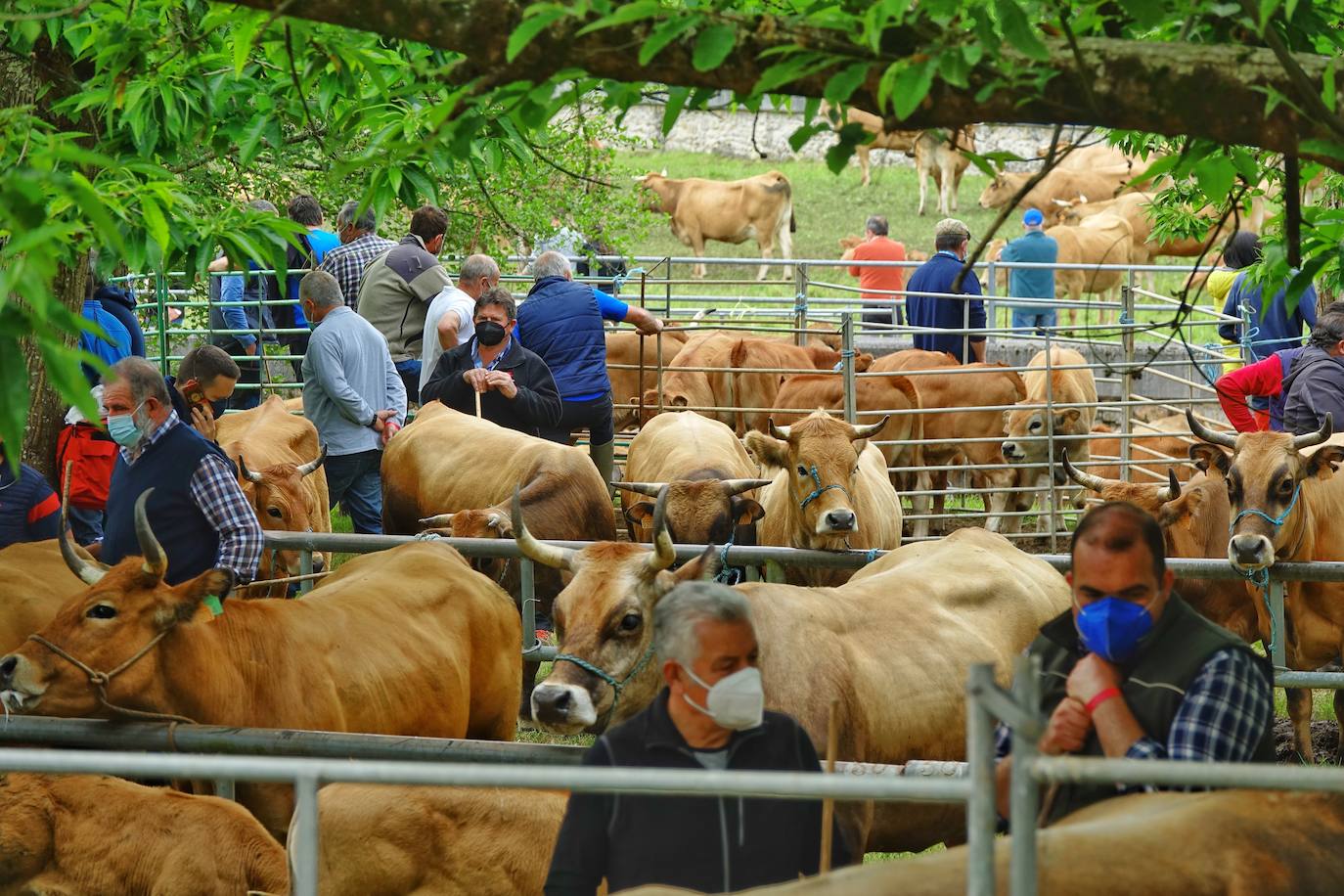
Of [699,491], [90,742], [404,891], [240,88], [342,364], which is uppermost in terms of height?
[240,88]

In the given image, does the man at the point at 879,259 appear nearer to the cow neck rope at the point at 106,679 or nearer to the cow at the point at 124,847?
the cow neck rope at the point at 106,679

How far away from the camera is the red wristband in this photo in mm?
3660

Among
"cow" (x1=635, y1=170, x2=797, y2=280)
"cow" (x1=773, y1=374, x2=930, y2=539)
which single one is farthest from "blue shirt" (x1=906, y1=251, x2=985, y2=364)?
"cow" (x1=635, y1=170, x2=797, y2=280)

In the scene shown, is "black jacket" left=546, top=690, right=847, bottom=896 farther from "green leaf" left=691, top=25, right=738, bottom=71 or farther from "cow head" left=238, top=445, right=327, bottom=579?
"cow head" left=238, top=445, right=327, bottom=579

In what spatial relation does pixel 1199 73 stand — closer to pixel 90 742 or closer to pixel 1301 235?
pixel 1301 235

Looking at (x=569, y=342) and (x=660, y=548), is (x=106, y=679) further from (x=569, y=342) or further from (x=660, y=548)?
(x=569, y=342)

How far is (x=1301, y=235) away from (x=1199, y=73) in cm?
193

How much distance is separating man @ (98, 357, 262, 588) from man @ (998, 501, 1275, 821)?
3820 millimetres

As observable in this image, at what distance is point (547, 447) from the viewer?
10.2m

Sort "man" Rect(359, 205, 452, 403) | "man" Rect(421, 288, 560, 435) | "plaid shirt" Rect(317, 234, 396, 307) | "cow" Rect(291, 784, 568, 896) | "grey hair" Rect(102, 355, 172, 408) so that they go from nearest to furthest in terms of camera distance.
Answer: "cow" Rect(291, 784, 568, 896)
"grey hair" Rect(102, 355, 172, 408)
"man" Rect(421, 288, 560, 435)
"man" Rect(359, 205, 452, 403)
"plaid shirt" Rect(317, 234, 396, 307)

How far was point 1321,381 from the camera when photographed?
9.97 meters

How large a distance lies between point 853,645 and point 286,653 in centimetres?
216

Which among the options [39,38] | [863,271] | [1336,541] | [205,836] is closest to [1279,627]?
[1336,541]

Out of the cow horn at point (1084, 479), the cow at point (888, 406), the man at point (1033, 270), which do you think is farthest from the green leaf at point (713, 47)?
the man at point (1033, 270)
